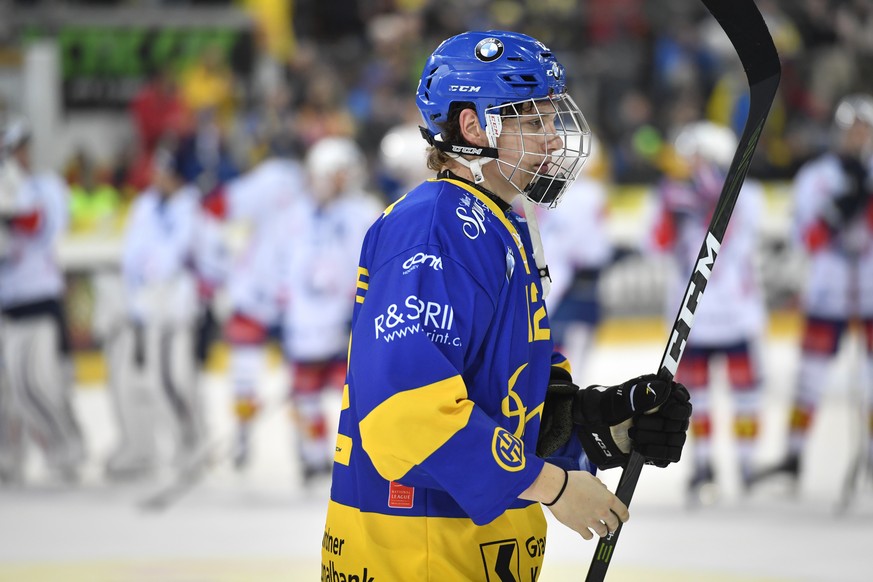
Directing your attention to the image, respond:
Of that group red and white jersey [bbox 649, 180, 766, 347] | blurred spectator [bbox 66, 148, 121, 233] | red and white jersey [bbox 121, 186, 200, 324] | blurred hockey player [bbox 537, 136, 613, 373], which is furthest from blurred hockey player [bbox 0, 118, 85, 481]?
red and white jersey [bbox 649, 180, 766, 347]

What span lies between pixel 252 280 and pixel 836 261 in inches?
122

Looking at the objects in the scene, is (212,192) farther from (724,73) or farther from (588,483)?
(724,73)

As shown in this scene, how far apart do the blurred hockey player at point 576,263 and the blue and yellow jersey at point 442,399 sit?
15.3 feet

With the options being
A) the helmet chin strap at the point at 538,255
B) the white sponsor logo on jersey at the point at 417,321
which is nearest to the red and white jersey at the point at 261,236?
the helmet chin strap at the point at 538,255

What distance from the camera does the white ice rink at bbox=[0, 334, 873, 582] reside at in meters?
5.10

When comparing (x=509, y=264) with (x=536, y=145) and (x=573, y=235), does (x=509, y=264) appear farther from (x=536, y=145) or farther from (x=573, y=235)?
(x=573, y=235)

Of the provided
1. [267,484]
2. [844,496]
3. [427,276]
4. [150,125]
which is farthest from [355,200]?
[150,125]

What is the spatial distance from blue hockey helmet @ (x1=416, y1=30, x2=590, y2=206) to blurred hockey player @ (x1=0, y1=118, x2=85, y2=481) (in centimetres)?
528

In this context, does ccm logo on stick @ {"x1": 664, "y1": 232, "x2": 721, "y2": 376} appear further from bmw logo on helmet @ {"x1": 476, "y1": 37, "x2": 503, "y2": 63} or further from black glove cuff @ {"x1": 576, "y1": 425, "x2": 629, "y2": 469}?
bmw logo on helmet @ {"x1": 476, "y1": 37, "x2": 503, "y2": 63}

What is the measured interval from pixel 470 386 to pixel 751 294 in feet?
15.5

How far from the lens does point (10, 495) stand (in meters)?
6.86

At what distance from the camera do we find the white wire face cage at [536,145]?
7.22ft

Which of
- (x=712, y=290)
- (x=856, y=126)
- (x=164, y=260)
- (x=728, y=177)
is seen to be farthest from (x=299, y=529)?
(x=728, y=177)

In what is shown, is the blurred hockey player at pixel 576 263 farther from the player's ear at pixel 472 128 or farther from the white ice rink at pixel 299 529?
the player's ear at pixel 472 128
